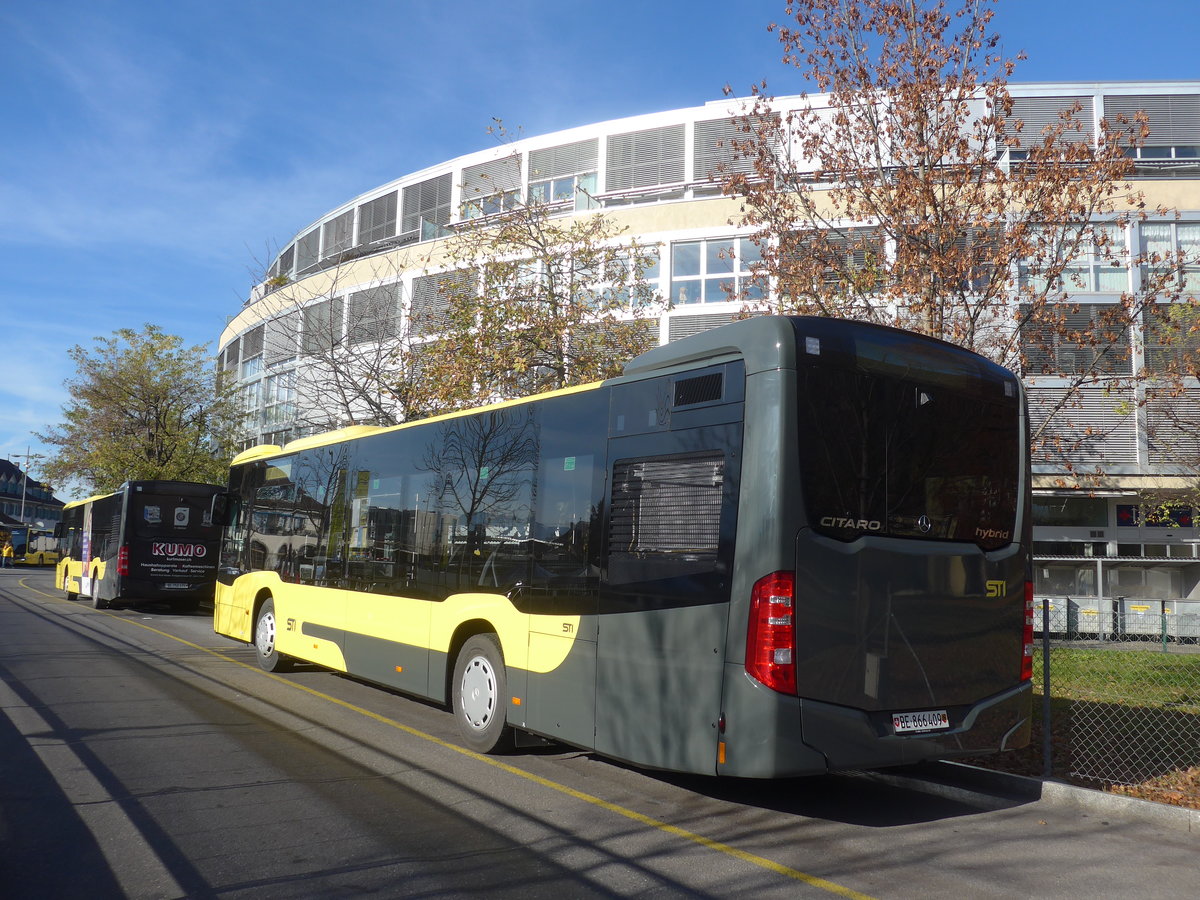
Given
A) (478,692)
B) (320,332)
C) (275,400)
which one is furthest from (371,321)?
(478,692)

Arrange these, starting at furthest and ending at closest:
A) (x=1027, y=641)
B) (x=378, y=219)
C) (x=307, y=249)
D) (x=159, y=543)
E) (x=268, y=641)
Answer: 1. (x=307, y=249)
2. (x=378, y=219)
3. (x=159, y=543)
4. (x=268, y=641)
5. (x=1027, y=641)

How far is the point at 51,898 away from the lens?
4.40m

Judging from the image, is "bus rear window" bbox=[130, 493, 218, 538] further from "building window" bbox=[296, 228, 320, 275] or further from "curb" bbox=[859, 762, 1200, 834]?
"building window" bbox=[296, 228, 320, 275]

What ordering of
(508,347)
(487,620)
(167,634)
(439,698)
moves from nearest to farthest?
(487,620) → (439,698) → (508,347) → (167,634)

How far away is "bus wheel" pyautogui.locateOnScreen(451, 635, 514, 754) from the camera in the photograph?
780cm

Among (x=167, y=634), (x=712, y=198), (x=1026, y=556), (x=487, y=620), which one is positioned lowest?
(x=167, y=634)

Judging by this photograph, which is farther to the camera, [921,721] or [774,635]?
[921,721]

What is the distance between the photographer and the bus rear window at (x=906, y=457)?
5.82 meters

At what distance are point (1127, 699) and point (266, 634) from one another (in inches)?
412

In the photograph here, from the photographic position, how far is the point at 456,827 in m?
5.64

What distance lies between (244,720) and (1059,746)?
7294 mm

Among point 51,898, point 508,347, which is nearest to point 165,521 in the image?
point 508,347

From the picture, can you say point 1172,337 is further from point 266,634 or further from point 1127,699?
point 266,634

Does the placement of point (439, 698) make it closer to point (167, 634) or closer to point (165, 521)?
→ point (167, 634)
